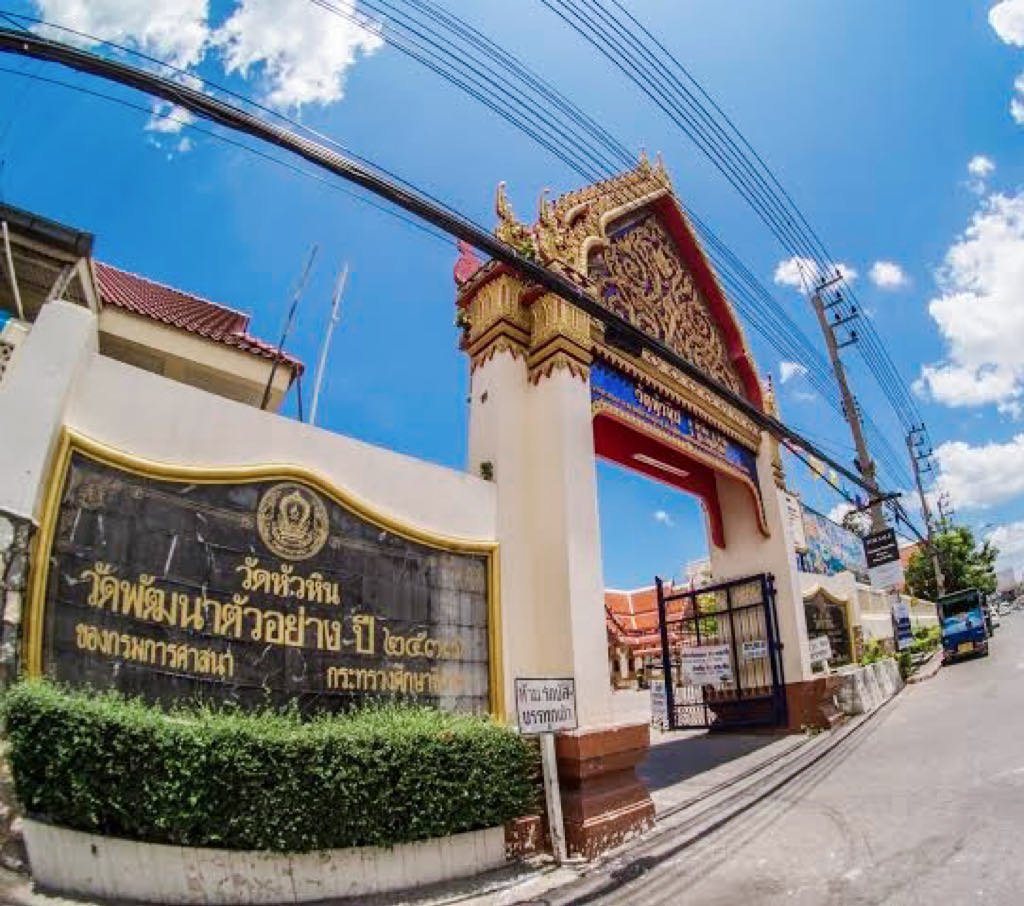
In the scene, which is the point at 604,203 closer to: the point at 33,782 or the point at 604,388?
the point at 604,388

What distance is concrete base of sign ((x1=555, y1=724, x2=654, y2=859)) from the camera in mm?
5758

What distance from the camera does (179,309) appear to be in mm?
11805

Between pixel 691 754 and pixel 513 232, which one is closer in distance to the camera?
pixel 513 232

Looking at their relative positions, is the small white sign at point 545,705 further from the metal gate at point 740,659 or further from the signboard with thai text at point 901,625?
the signboard with thai text at point 901,625

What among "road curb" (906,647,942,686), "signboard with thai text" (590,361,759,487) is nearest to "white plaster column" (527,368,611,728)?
"signboard with thai text" (590,361,759,487)

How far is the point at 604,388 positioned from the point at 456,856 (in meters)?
5.50

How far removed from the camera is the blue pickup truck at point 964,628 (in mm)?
21062

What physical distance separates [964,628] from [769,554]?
14.3 m

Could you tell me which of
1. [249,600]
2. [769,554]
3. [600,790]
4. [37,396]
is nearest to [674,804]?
[600,790]

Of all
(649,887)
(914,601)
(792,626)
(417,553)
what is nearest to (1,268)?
(417,553)

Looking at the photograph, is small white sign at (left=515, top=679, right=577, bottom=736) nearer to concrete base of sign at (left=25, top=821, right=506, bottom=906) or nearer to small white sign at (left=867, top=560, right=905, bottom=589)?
concrete base of sign at (left=25, top=821, right=506, bottom=906)

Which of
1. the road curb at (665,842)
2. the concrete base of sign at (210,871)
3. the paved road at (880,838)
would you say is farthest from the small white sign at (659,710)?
the concrete base of sign at (210,871)

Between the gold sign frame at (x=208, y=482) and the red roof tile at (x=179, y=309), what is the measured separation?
532 cm

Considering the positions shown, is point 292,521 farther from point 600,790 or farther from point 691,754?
point 691,754
